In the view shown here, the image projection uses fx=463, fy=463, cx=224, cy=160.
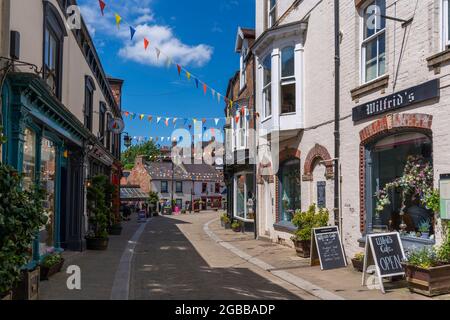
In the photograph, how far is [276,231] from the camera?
54.5ft

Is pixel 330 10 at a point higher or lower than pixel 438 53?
higher

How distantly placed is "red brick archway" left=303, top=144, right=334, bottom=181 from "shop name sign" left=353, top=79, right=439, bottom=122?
169cm

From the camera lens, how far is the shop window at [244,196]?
901 inches

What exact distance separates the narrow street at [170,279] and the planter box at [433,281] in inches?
72.4

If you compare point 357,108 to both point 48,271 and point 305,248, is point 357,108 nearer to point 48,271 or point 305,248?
point 305,248

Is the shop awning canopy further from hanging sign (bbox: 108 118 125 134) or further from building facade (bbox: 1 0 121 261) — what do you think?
building facade (bbox: 1 0 121 261)

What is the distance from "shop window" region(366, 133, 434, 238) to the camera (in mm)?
9391

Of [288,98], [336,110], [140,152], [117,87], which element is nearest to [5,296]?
[336,110]

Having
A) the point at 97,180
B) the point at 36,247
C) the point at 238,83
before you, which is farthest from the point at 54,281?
the point at 238,83

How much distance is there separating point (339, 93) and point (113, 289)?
7.42m

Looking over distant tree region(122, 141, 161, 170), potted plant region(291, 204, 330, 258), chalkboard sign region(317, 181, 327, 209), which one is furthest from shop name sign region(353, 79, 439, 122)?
distant tree region(122, 141, 161, 170)

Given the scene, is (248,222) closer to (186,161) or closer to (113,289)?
(113,289)

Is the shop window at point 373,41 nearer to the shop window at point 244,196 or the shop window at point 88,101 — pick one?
the shop window at point 88,101

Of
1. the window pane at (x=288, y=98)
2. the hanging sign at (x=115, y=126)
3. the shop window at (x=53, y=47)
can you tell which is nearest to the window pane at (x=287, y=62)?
the window pane at (x=288, y=98)
